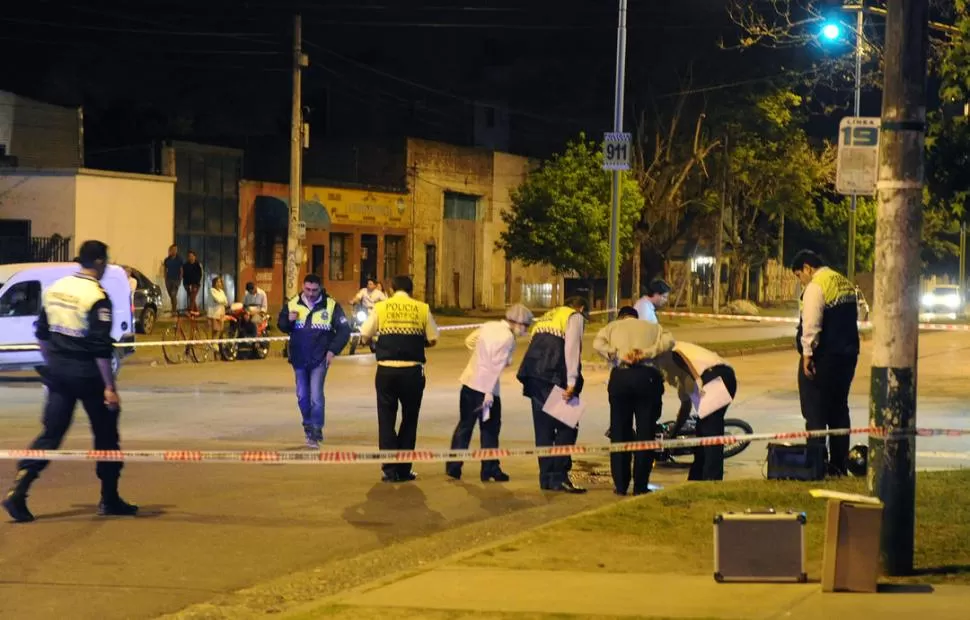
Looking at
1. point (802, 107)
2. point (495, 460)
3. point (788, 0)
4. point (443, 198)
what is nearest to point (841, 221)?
point (802, 107)

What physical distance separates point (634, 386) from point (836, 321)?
69.8 inches

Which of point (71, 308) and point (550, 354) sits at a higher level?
point (71, 308)

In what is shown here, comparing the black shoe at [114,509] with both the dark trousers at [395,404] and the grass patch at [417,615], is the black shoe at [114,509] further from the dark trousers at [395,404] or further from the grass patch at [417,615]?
the grass patch at [417,615]

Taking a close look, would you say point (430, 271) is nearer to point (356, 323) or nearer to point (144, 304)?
point (356, 323)

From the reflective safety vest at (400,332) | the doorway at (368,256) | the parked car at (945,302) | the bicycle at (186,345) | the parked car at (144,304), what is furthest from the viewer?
the parked car at (945,302)

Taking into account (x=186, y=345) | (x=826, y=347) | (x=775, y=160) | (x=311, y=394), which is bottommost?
(x=186, y=345)

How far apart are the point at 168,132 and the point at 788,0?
34936 millimetres

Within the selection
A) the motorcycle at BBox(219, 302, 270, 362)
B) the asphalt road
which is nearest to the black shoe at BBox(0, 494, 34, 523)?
the asphalt road

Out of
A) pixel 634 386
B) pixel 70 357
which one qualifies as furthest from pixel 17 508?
pixel 634 386

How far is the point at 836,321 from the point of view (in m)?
12.4

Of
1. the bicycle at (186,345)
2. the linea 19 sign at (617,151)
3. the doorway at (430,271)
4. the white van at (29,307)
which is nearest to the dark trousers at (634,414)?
the white van at (29,307)

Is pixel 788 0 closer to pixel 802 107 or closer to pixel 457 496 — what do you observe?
pixel 457 496

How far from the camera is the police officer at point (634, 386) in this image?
12.0 metres

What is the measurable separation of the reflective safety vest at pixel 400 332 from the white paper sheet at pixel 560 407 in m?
1.18
